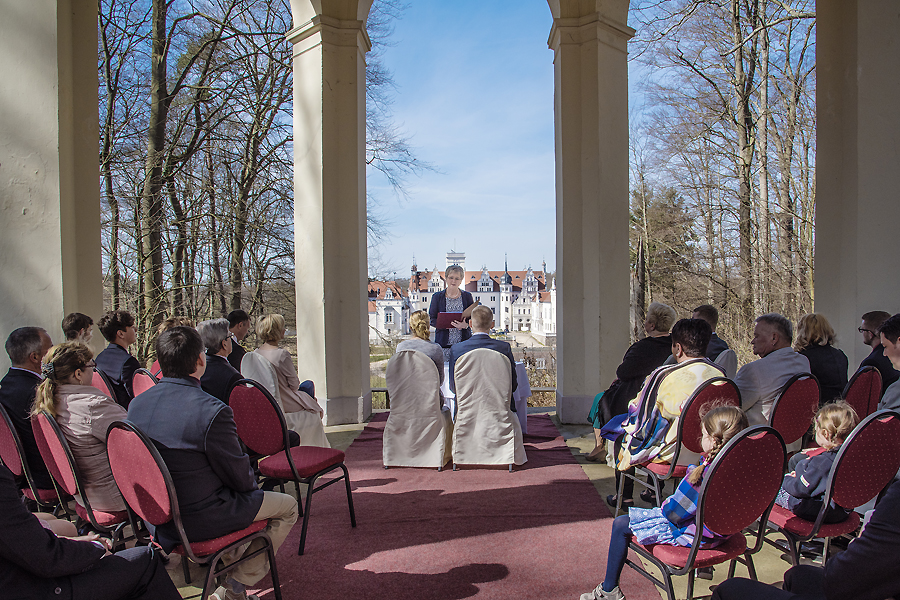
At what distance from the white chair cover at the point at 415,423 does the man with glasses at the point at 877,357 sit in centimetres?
270

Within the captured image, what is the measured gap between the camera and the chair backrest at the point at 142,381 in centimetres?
334

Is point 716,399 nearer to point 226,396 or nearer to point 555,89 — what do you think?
point 226,396

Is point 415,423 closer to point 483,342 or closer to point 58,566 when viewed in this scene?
point 483,342

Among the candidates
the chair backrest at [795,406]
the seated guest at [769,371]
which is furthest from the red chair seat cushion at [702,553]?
the seated guest at [769,371]

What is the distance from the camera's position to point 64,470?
93.1 inches

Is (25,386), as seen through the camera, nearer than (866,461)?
No

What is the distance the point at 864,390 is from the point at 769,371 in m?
0.45

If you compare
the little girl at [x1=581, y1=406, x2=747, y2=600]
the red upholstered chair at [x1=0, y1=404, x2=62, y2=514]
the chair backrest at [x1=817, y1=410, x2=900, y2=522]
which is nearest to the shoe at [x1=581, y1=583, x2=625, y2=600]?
the little girl at [x1=581, y1=406, x2=747, y2=600]

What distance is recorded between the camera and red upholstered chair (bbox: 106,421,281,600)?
1878 mm

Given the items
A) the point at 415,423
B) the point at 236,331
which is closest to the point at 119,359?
the point at 236,331

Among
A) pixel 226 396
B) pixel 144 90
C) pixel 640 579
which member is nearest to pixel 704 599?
pixel 640 579

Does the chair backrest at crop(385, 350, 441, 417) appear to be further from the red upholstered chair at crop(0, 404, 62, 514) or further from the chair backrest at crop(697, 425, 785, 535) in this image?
the chair backrest at crop(697, 425, 785, 535)

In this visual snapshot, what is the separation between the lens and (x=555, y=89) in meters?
6.24

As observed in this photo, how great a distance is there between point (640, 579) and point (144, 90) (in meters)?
11.2
